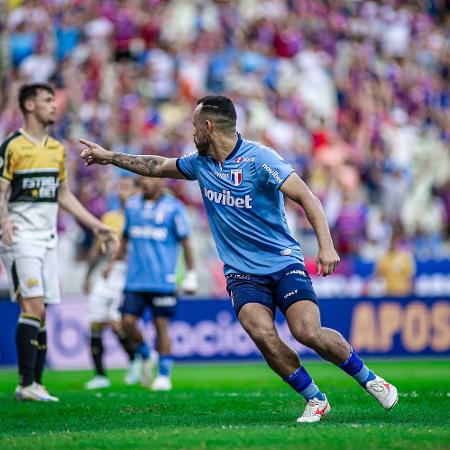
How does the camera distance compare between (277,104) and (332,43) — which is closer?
(277,104)

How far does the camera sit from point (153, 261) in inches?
552

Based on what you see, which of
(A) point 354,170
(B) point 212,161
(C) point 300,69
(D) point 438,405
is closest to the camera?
(B) point 212,161

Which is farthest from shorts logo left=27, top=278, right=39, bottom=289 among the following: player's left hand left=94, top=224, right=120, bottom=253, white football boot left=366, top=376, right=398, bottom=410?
white football boot left=366, top=376, right=398, bottom=410

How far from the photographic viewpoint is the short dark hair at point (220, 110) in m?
8.77

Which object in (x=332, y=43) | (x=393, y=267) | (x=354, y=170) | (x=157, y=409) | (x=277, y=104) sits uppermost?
(x=332, y=43)

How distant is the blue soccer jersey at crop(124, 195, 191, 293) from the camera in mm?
14031

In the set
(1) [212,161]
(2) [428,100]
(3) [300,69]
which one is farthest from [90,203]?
(1) [212,161]

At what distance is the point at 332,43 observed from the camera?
26188 mm

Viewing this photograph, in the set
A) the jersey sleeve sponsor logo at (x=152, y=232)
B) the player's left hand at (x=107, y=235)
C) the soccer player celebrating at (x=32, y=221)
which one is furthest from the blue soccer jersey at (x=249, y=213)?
the jersey sleeve sponsor logo at (x=152, y=232)

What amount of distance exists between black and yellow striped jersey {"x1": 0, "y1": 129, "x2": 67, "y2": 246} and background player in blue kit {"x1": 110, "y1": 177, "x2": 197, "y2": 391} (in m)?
2.92

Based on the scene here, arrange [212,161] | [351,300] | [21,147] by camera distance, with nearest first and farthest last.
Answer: [212,161] → [21,147] → [351,300]

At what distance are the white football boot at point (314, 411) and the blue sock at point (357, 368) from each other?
328 mm

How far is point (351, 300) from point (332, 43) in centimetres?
861

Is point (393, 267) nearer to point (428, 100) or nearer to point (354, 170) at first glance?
point (354, 170)
